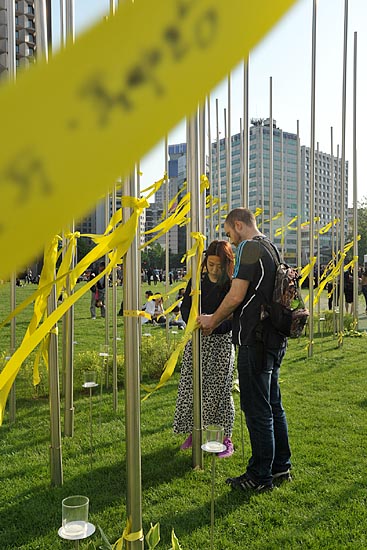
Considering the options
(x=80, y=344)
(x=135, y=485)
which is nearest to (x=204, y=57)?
(x=135, y=485)

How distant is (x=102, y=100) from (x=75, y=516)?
2047 millimetres

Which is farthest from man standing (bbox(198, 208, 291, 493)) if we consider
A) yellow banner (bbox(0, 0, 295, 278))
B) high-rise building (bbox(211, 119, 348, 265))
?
high-rise building (bbox(211, 119, 348, 265))

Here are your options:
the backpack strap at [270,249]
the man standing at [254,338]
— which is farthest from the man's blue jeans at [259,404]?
the backpack strap at [270,249]

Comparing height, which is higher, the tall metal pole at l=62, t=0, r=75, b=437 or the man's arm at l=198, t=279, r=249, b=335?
the man's arm at l=198, t=279, r=249, b=335

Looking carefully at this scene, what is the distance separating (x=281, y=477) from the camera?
155 inches

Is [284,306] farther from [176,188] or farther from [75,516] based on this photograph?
[176,188]

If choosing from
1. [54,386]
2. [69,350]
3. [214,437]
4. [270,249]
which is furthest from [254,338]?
[69,350]

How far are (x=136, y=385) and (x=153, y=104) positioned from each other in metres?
1.69

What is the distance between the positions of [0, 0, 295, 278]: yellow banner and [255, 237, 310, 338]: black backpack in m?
3.02

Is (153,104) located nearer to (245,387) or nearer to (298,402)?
(245,387)

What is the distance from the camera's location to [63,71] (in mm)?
499

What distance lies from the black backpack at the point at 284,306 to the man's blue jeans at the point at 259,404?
0.20m

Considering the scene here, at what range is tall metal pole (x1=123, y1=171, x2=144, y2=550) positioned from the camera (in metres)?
2.05

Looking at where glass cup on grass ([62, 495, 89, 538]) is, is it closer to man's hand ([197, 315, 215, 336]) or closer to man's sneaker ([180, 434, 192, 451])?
man's hand ([197, 315, 215, 336])
